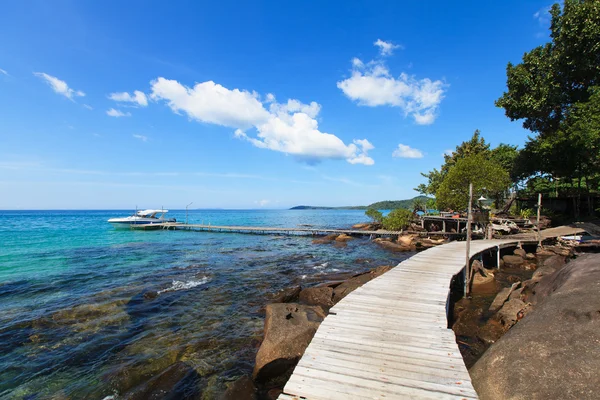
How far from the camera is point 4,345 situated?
8.75 metres

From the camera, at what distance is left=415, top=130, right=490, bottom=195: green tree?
44.0 m

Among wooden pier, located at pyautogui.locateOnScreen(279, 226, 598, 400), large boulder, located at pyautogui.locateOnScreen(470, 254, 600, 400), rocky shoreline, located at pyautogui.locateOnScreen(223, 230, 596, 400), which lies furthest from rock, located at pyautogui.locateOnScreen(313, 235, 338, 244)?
large boulder, located at pyautogui.locateOnScreen(470, 254, 600, 400)

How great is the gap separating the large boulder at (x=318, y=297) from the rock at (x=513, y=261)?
1469 centimetres

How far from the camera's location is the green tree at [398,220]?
123ft

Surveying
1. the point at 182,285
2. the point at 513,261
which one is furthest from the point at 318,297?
the point at 513,261

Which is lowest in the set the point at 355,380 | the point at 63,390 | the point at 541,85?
the point at 63,390

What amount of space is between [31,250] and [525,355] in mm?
38097

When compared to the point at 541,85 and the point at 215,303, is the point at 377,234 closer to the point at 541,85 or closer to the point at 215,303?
the point at 541,85

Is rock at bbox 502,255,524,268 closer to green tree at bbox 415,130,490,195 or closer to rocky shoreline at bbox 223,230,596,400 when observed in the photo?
rocky shoreline at bbox 223,230,596,400

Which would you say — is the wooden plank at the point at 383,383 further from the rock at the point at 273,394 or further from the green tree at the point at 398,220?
the green tree at the point at 398,220

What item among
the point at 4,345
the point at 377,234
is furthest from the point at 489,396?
the point at 377,234

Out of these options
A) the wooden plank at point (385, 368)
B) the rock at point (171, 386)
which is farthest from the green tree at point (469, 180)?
the rock at point (171, 386)

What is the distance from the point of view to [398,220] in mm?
37719

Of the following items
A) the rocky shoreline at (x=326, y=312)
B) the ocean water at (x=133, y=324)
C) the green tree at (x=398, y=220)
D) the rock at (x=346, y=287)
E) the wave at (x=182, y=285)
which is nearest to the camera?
the rocky shoreline at (x=326, y=312)
